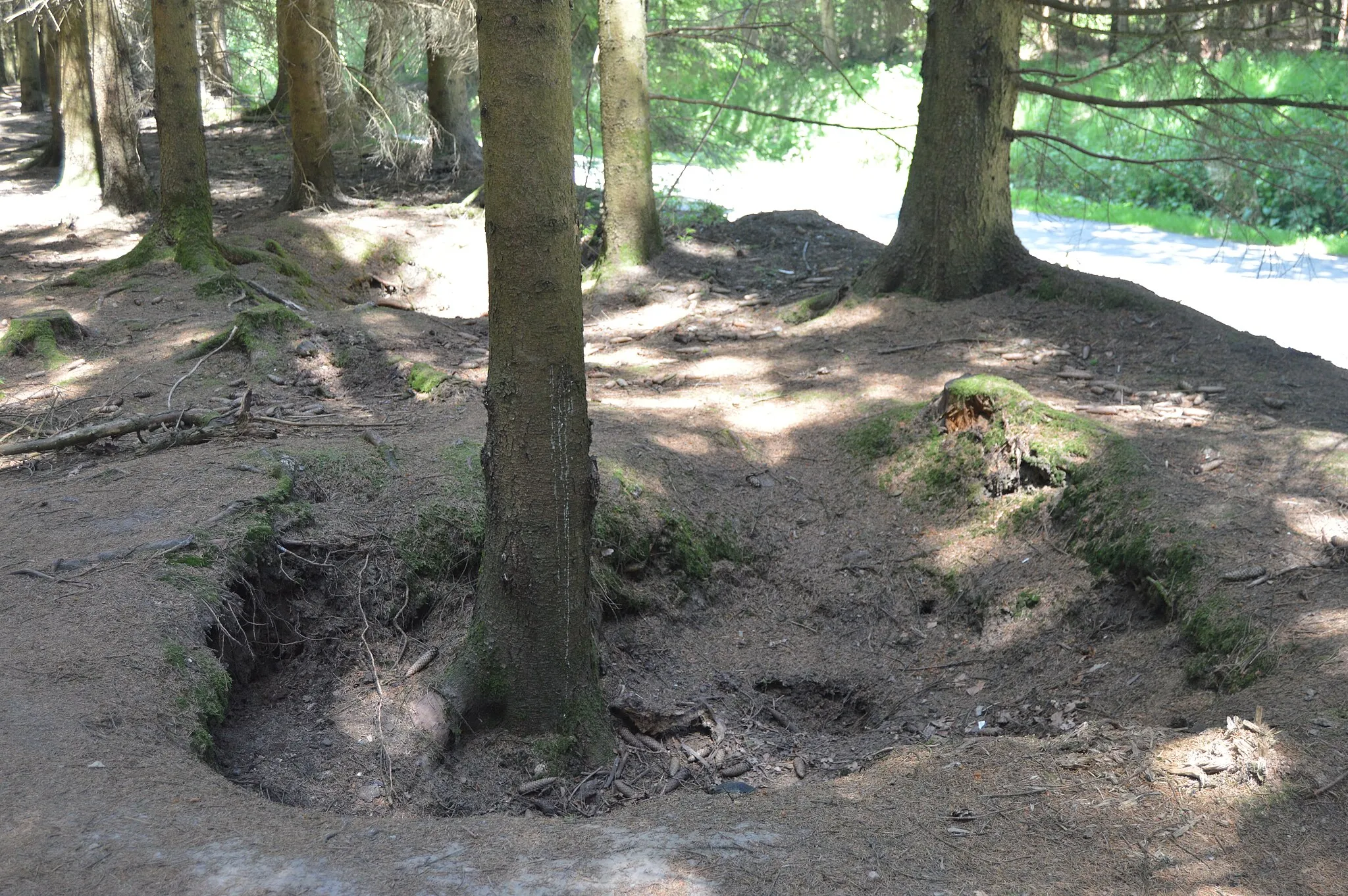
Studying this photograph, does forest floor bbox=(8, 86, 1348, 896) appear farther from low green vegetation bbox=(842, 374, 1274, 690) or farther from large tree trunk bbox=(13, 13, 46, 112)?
large tree trunk bbox=(13, 13, 46, 112)

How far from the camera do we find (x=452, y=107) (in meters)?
16.5

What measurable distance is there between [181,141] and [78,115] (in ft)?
20.9

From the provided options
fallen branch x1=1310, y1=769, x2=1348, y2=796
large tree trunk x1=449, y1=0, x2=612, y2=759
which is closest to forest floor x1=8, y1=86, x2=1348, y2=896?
fallen branch x1=1310, y1=769, x2=1348, y2=796

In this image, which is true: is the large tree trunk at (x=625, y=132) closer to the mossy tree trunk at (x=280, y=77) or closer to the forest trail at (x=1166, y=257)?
the forest trail at (x=1166, y=257)

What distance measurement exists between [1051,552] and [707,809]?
3003 millimetres

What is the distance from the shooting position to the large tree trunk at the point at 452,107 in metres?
16.2

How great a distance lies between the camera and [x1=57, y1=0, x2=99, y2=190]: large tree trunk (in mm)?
14570

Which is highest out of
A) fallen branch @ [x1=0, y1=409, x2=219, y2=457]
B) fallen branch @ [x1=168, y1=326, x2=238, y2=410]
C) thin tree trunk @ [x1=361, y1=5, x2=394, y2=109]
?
thin tree trunk @ [x1=361, y1=5, x2=394, y2=109]

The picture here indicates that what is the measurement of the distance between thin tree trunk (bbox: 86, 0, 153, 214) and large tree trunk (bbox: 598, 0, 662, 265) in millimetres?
6055

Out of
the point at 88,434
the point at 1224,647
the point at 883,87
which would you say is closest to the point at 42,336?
the point at 88,434

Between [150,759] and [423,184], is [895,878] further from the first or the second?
[423,184]

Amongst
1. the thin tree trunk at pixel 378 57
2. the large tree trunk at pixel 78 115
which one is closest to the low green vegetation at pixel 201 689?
the thin tree trunk at pixel 378 57

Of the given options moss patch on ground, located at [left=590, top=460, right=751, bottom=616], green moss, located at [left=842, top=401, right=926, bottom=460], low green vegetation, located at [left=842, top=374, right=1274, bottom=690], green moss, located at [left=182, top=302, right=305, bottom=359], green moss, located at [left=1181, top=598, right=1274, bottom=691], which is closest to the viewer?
green moss, located at [left=1181, top=598, right=1274, bottom=691]

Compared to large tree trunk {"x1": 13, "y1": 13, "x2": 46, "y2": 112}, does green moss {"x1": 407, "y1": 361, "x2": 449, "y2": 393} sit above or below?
below
